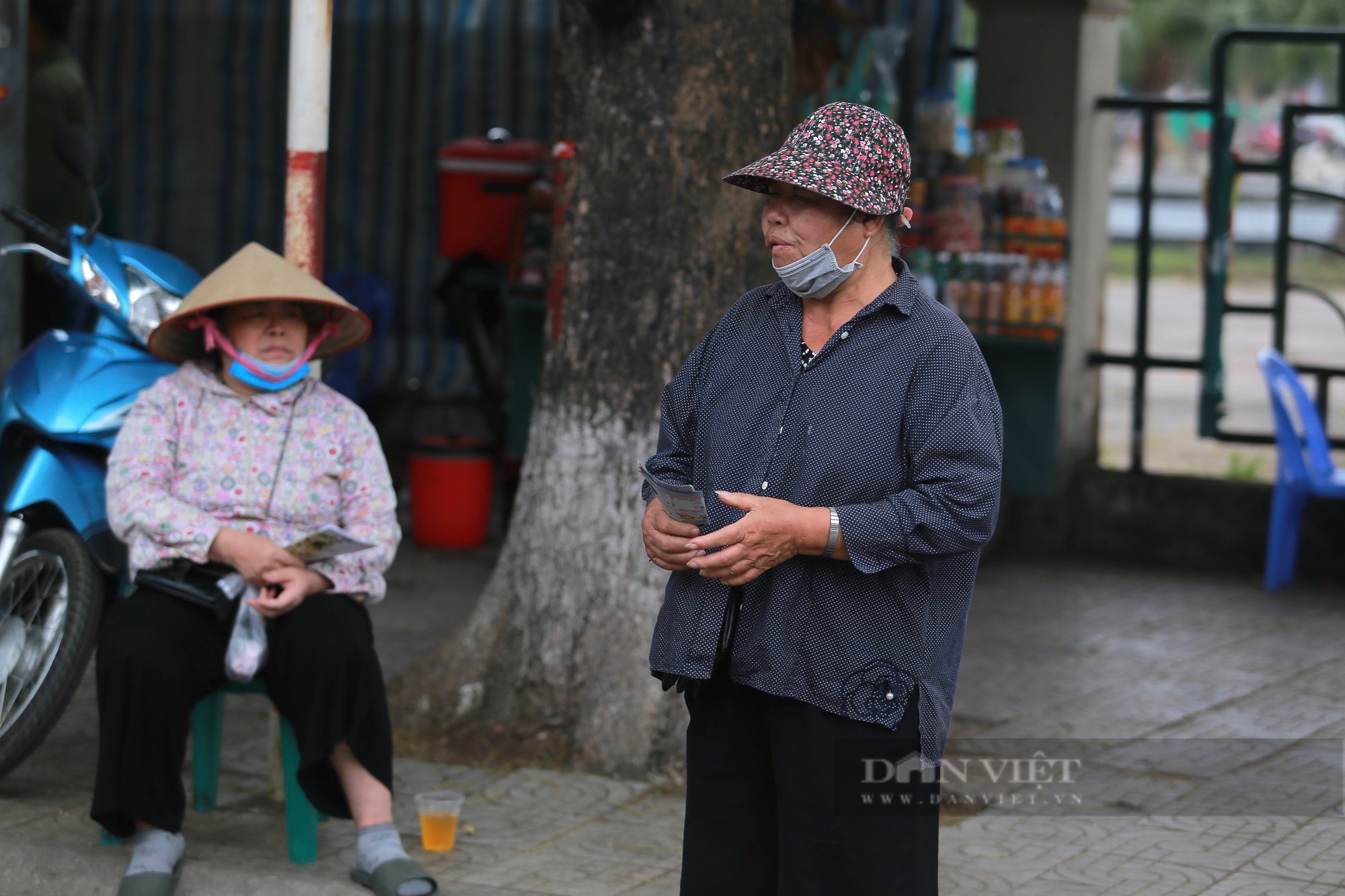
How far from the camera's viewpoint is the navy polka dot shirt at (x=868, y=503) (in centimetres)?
272

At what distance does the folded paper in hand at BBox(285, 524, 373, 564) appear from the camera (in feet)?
12.1

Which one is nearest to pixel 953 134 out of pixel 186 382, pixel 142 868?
pixel 186 382

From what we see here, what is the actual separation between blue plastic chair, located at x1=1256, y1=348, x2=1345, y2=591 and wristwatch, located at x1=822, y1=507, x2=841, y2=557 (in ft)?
14.6

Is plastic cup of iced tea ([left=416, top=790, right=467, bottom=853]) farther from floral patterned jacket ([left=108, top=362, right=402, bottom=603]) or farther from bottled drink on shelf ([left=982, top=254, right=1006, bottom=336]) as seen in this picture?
bottled drink on shelf ([left=982, top=254, right=1006, bottom=336])

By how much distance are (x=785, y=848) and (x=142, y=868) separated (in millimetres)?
1569

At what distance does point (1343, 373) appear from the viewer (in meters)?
6.98

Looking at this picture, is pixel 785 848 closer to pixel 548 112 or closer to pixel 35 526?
pixel 35 526

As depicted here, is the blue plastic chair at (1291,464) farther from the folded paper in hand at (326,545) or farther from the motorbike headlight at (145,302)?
the motorbike headlight at (145,302)

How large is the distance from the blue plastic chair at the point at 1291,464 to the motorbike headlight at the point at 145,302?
438 cm

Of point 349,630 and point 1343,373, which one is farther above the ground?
point 1343,373

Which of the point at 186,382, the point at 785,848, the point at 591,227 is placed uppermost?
the point at 591,227

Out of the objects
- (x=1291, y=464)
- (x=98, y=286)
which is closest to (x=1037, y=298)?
(x=1291, y=464)

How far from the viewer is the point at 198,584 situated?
3.78 meters

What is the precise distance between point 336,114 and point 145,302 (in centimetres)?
504
